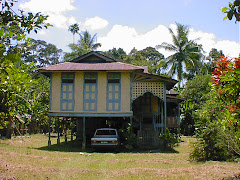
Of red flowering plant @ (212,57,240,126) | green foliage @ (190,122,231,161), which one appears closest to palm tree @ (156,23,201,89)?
green foliage @ (190,122,231,161)

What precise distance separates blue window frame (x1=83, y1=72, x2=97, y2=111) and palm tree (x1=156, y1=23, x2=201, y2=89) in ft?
64.4

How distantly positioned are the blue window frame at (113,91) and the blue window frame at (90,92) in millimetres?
959

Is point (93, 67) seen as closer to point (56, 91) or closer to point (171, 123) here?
point (56, 91)

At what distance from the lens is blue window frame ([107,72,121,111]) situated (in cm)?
1956

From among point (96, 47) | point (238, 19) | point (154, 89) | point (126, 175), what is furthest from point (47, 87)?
Result: point (238, 19)

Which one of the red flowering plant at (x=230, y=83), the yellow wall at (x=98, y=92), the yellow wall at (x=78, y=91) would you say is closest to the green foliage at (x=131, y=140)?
the yellow wall at (x=98, y=92)

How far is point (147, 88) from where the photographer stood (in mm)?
19594

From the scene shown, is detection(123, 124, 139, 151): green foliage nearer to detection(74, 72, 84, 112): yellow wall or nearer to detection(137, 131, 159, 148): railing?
detection(137, 131, 159, 148): railing

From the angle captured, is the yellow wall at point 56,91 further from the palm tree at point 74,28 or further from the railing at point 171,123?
the palm tree at point 74,28

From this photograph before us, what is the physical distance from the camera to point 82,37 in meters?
48.6

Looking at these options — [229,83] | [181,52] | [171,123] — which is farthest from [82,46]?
[229,83]

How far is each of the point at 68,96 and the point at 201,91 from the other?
22.2 m

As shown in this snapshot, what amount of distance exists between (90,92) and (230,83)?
48.3 ft

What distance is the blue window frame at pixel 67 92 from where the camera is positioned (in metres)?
19.8
